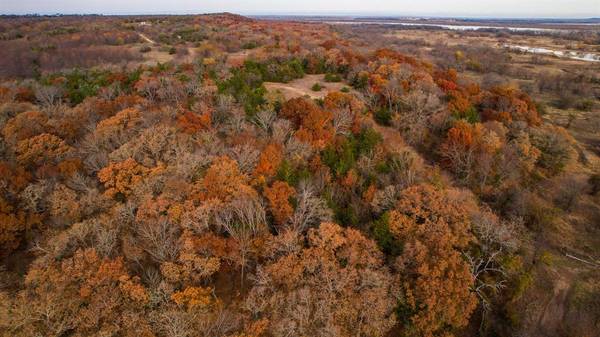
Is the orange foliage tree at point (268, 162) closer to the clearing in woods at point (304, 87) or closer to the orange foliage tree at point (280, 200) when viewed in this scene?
the orange foliage tree at point (280, 200)

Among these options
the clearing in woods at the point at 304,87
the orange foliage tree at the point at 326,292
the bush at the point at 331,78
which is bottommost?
the orange foliage tree at the point at 326,292

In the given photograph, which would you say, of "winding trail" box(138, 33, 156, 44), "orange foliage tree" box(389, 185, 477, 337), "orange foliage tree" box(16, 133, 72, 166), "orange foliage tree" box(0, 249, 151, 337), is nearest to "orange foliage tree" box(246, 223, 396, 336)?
"orange foliage tree" box(389, 185, 477, 337)

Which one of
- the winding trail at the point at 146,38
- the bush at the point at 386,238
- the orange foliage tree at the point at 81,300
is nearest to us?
the orange foliage tree at the point at 81,300

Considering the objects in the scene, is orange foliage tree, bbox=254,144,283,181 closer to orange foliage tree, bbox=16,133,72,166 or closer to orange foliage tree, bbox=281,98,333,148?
orange foliage tree, bbox=281,98,333,148

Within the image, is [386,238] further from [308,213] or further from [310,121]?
[310,121]

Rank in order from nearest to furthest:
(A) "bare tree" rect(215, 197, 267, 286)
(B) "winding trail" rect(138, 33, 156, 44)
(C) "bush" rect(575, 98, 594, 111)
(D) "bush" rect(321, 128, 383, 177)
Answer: (A) "bare tree" rect(215, 197, 267, 286), (D) "bush" rect(321, 128, 383, 177), (C) "bush" rect(575, 98, 594, 111), (B) "winding trail" rect(138, 33, 156, 44)

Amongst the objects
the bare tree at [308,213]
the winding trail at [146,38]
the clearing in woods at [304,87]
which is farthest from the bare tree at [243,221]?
the winding trail at [146,38]

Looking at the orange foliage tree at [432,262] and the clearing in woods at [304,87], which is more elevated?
the clearing in woods at [304,87]

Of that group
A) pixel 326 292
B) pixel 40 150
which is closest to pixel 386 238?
pixel 326 292

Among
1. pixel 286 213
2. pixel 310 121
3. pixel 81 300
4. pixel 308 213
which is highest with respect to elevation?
pixel 310 121
